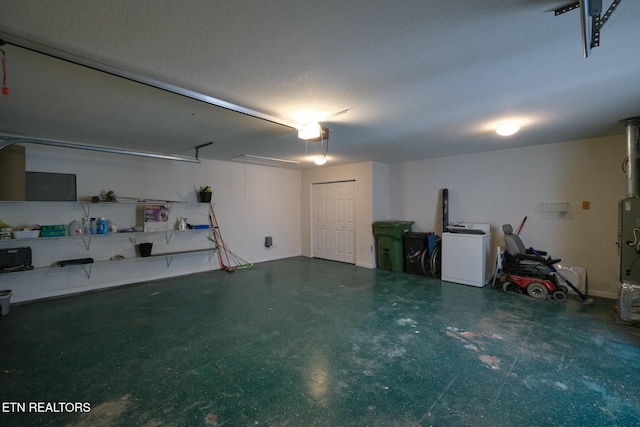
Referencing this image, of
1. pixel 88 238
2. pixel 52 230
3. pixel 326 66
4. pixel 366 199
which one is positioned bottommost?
pixel 88 238

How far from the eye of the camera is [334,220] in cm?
688

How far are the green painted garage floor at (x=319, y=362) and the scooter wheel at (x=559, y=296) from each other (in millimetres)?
166

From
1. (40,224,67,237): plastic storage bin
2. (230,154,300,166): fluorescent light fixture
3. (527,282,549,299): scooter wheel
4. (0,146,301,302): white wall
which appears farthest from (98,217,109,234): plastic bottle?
(527,282,549,299): scooter wheel

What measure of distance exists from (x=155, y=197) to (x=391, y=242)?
484cm

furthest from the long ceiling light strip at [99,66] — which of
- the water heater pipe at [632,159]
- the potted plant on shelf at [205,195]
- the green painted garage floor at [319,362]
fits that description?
the water heater pipe at [632,159]

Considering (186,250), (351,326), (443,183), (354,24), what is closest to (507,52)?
(354,24)

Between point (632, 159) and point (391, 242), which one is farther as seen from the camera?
point (391, 242)

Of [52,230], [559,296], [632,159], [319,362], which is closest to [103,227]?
[52,230]

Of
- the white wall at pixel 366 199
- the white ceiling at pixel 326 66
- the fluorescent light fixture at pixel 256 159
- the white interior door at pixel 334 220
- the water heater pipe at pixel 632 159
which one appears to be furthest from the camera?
the white interior door at pixel 334 220

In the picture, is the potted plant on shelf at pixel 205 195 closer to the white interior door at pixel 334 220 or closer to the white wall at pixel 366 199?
the white interior door at pixel 334 220

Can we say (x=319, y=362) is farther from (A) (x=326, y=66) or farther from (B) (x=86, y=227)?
(B) (x=86, y=227)

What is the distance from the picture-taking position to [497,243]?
4977 millimetres

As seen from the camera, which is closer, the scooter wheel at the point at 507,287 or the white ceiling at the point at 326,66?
the white ceiling at the point at 326,66

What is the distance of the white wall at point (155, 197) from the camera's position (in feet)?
13.6
